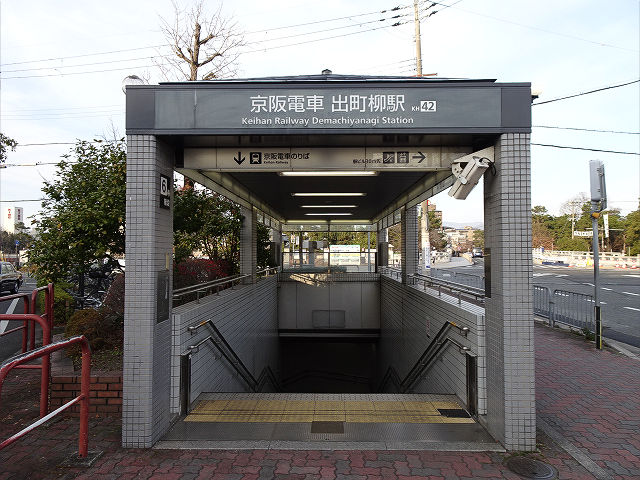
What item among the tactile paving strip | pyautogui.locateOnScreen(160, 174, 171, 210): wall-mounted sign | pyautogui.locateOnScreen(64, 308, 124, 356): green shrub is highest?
pyautogui.locateOnScreen(160, 174, 171, 210): wall-mounted sign

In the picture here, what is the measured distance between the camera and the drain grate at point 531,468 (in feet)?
10.9

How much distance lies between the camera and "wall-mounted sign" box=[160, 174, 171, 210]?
13.7 ft

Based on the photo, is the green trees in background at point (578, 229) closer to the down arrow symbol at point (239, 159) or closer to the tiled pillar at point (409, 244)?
the tiled pillar at point (409, 244)

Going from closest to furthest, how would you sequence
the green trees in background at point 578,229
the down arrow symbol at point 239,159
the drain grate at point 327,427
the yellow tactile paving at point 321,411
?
the drain grate at point 327,427, the yellow tactile paving at point 321,411, the down arrow symbol at point 239,159, the green trees in background at point 578,229

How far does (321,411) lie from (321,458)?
44.0 inches

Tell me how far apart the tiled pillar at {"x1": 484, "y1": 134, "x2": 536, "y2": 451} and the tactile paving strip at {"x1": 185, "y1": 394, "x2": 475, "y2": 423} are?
67cm

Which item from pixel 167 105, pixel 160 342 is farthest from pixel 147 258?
pixel 167 105

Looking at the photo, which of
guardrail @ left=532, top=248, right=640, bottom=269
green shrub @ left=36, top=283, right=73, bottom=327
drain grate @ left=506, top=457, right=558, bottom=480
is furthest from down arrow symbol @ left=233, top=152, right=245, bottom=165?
guardrail @ left=532, top=248, right=640, bottom=269

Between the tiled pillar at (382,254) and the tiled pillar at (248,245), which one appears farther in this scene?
the tiled pillar at (382,254)

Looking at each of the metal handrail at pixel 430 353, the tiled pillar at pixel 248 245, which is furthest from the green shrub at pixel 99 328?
the metal handrail at pixel 430 353

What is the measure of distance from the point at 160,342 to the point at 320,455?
1970 millimetres

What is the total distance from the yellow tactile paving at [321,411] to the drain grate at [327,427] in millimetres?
102

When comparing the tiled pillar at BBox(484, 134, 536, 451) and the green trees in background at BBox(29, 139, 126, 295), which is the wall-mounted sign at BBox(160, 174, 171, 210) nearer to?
the green trees in background at BBox(29, 139, 126, 295)

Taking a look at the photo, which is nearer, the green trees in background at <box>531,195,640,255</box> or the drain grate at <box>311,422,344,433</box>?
the drain grate at <box>311,422,344,433</box>
